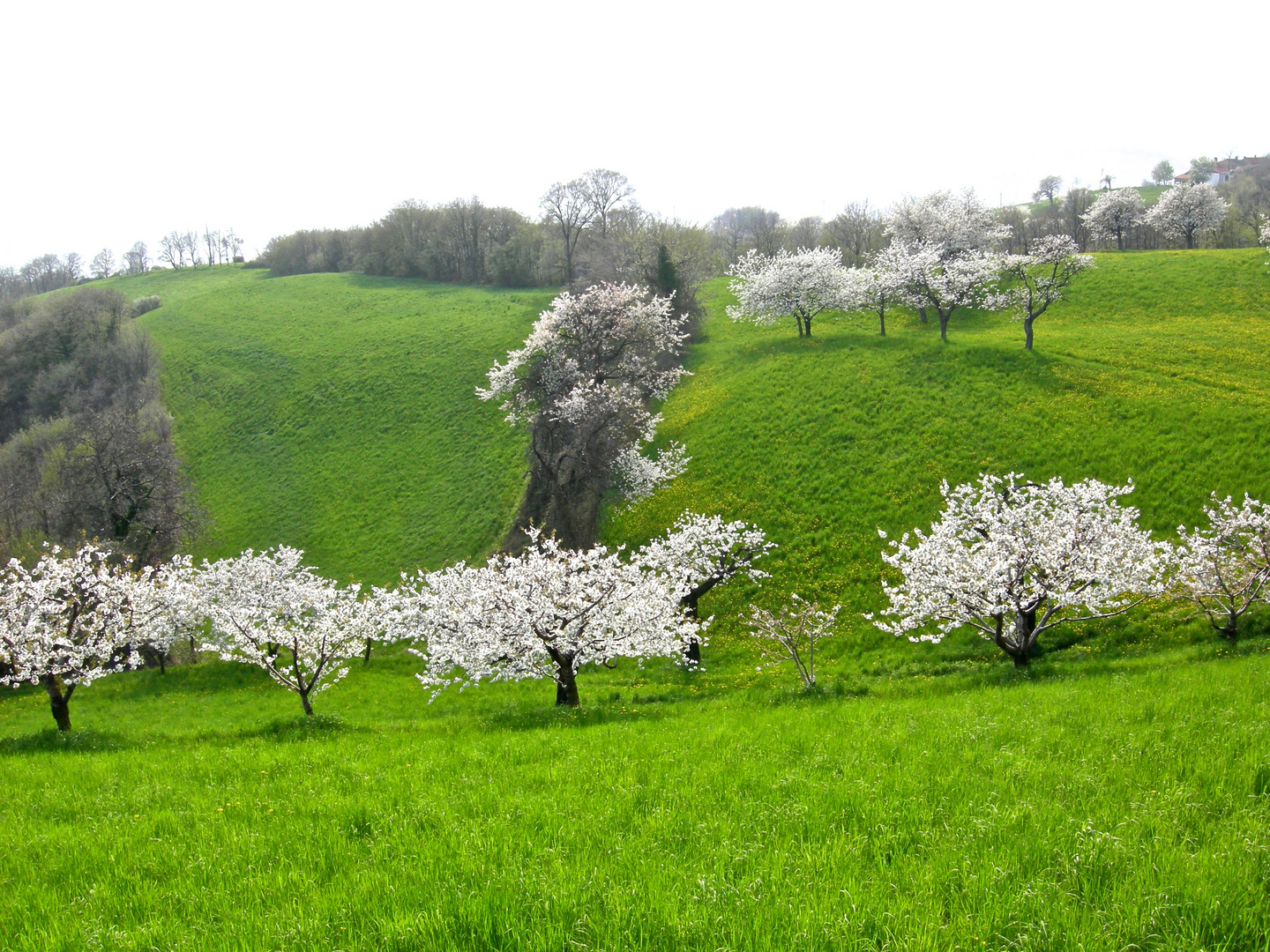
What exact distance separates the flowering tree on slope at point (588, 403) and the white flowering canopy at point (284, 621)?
1173cm

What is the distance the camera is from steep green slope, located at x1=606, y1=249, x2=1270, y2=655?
32.2 meters

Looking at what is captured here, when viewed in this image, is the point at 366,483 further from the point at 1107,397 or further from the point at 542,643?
the point at 1107,397

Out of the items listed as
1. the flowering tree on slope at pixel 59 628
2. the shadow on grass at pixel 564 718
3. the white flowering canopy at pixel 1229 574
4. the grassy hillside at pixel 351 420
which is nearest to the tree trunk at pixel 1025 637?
the white flowering canopy at pixel 1229 574

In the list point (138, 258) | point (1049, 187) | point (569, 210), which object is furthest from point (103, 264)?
point (1049, 187)

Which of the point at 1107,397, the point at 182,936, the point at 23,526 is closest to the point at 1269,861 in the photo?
the point at 182,936

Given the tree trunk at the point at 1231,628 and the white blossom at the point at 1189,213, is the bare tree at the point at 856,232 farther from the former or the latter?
the tree trunk at the point at 1231,628

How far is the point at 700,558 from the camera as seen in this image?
30641mm

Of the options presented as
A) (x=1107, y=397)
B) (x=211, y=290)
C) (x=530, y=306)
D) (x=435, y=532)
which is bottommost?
(x=435, y=532)

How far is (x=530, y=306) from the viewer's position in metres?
78.0

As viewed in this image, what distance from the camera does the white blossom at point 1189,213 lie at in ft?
265

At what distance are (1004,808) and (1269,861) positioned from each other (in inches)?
79.6

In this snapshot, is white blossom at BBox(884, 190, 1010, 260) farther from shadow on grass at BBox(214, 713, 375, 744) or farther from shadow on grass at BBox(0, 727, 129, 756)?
shadow on grass at BBox(0, 727, 129, 756)

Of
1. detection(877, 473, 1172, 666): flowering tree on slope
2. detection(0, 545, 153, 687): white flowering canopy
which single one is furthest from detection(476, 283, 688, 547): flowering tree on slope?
detection(877, 473, 1172, 666): flowering tree on slope

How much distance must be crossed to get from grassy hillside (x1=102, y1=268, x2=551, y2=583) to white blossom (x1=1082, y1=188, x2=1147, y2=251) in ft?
241
